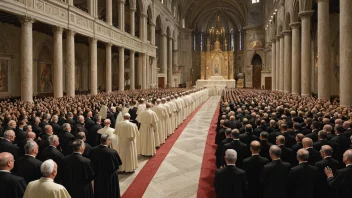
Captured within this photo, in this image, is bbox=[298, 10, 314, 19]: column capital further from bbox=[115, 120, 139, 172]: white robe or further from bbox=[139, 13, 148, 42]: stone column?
bbox=[139, 13, 148, 42]: stone column

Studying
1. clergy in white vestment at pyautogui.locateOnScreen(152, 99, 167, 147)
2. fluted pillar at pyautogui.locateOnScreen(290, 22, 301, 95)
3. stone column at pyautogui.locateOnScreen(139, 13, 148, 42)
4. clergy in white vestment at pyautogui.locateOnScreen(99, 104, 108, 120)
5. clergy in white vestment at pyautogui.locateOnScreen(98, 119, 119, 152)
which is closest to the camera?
clergy in white vestment at pyautogui.locateOnScreen(98, 119, 119, 152)

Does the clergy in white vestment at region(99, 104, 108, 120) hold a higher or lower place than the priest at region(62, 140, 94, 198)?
higher

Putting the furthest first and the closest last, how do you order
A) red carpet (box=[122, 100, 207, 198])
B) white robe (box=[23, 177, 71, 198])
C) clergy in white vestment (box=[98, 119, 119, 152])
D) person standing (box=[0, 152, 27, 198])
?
1. clergy in white vestment (box=[98, 119, 119, 152])
2. red carpet (box=[122, 100, 207, 198])
3. person standing (box=[0, 152, 27, 198])
4. white robe (box=[23, 177, 71, 198])

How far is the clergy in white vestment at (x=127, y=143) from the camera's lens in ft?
24.4

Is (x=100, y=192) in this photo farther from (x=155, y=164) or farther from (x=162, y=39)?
(x=162, y=39)

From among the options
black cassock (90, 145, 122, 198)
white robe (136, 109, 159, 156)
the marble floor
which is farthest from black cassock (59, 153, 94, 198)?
white robe (136, 109, 159, 156)

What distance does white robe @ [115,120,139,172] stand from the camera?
745 cm

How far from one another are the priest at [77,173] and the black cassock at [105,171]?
65cm

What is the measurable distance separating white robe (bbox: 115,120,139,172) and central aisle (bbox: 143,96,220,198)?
0.79m

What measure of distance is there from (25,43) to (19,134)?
9989 millimetres

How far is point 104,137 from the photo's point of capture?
5.43 metres

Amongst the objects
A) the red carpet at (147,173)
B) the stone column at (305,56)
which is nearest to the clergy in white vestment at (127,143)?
the red carpet at (147,173)

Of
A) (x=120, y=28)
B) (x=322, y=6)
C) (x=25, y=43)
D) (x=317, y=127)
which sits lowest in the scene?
(x=317, y=127)

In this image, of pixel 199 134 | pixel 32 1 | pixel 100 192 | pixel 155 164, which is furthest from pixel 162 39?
pixel 100 192
